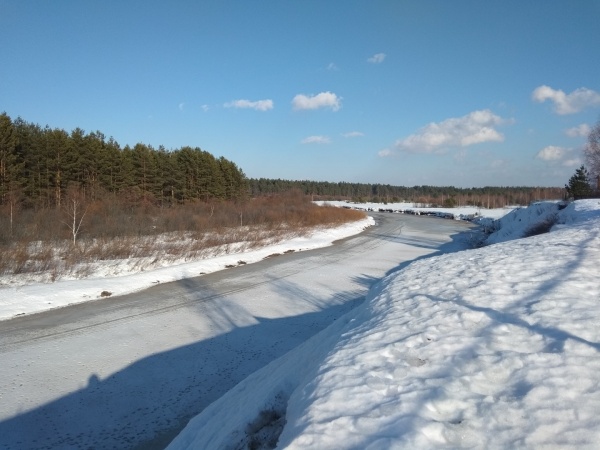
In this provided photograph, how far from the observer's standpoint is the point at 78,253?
19.6 m

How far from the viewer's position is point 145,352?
8656mm

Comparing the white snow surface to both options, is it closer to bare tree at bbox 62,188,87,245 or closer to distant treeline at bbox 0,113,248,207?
bare tree at bbox 62,188,87,245

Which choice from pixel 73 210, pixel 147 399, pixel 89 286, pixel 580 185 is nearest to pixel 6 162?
pixel 73 210

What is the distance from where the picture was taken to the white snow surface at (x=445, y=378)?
3.02m

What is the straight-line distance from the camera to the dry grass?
1739 centimetres

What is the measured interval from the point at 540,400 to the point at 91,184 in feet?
124

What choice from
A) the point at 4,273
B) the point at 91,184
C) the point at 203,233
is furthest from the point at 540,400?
the point at 91,184

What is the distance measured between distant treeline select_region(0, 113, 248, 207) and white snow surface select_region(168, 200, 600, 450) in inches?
1141

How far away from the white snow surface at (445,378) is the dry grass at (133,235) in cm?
1411

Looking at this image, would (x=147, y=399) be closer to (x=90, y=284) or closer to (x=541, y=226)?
(x=90, y=284)

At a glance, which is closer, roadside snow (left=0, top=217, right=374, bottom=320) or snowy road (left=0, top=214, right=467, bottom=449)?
snowy road (left=0, top=214, right=467, bottom=449)

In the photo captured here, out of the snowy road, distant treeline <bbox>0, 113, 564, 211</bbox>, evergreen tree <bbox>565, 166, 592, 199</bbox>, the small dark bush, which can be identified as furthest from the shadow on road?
evergreen tree <bbox>565, 166, 592, 199</bbox>

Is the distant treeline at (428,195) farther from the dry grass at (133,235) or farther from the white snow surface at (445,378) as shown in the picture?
the white snow surface at (445,378)

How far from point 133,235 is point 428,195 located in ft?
557
